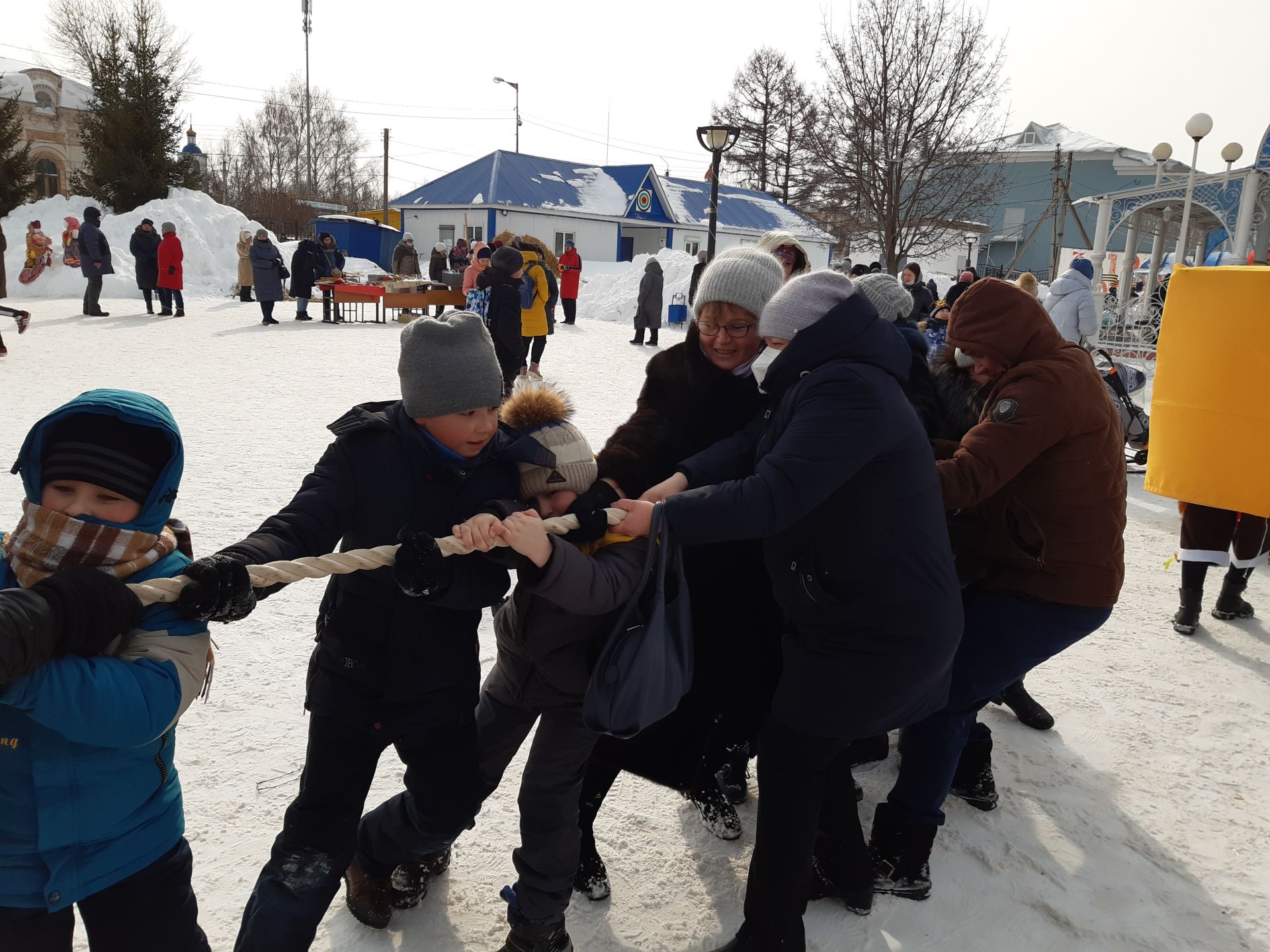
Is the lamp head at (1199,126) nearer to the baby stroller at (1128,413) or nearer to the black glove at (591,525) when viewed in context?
the baby stroller at (1128,413)

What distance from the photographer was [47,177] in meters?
40.5

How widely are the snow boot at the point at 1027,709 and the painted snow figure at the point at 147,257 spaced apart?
16.7m

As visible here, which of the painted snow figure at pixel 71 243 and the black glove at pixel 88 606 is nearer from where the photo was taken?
the black glove at pixel 88 606

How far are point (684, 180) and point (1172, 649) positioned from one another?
39.3 metres

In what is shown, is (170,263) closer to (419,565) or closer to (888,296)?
(888,296)

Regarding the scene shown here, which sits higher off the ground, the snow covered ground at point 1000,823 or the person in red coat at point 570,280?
the person in red coat at point 570,280

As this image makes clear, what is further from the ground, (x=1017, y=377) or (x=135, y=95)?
(x=135, y=95)

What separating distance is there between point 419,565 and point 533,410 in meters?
0.57

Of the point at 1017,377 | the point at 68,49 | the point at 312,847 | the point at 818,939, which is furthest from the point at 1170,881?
the point at 68,49

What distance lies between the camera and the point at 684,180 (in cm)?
4084

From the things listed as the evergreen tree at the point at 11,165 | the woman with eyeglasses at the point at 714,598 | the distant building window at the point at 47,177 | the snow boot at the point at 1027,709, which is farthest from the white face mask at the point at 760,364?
the distant building window at the point at 47,177

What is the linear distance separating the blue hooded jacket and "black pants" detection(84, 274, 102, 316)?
53.5ft

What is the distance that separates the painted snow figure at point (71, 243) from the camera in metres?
19.8

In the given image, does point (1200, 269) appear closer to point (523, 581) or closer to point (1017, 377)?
point (1017, 377)
